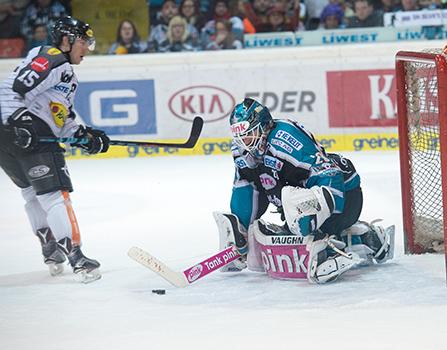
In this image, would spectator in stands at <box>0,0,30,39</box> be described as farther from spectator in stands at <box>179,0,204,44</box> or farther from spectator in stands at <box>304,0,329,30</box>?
spectator in stands at <box>304,0,329,30</box>

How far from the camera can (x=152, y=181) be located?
26.4 ft

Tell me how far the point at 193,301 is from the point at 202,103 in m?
4.92

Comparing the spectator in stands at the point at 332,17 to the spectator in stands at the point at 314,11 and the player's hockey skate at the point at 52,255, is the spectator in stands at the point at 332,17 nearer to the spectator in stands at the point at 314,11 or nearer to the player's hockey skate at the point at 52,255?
the spectator in stands at the point at 314,11

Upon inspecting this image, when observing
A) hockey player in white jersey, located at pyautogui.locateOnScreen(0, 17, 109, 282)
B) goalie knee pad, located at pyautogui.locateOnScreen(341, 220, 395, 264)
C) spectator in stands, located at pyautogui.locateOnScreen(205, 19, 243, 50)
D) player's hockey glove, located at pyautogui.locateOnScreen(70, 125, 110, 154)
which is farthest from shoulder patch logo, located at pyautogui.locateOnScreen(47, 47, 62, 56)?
spectator in stands, located at pyautogui.locateOnScreen(205, 19, 243, 50)

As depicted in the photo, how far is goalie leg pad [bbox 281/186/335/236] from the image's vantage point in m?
4.39

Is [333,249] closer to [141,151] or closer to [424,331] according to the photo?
[424,331]

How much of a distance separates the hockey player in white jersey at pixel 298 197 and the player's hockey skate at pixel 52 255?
774 millimetres

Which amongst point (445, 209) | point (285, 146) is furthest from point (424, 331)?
point (285, 146)

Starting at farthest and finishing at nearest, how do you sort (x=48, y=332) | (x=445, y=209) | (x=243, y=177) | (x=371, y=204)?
(x=371, y=204) → (x=243, y=177) → (x=445, y=209) → (x=48, y=332)

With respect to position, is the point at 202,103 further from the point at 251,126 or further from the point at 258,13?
the point at 251,126

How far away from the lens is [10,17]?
397 inches

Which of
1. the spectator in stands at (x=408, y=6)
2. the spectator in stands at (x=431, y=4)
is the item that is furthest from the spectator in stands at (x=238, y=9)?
the spectator in stands at (x=431, y=4)

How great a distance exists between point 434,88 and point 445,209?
33.7 inches

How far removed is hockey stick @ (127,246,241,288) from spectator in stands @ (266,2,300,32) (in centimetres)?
496
